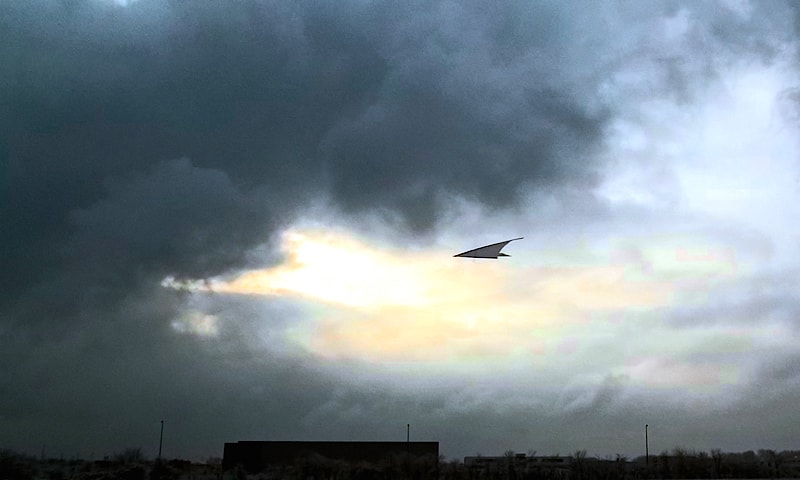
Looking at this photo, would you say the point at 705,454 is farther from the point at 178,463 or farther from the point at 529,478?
the point at 178,463

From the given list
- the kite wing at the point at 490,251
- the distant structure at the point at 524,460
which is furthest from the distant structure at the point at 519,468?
the kite wing at the point at 490,251

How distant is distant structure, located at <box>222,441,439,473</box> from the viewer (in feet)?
273

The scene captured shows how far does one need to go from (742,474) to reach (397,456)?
118 feet

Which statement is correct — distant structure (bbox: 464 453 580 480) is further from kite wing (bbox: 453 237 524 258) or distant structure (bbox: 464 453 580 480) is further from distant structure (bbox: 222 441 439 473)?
kite wing (bbox: 453 237 524 258)

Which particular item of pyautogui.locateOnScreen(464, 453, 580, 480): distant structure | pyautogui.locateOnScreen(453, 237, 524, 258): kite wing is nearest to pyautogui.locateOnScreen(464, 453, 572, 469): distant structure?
pyautogui.locateOnScreen(464, 453, 580, 480): distant structure

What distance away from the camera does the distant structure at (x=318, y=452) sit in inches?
3270

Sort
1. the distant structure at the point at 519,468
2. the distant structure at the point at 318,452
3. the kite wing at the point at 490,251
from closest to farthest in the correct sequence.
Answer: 1. the kite wing at the point at 490,251
2. the distant structure at the point at 519,468
3. the distant structure at the point at 318,452

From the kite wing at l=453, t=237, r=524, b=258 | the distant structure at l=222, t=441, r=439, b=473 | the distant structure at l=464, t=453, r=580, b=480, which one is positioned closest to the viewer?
the kite wing at l=453, t=237, r=524, b=258

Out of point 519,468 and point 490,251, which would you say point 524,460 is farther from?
point 490,251

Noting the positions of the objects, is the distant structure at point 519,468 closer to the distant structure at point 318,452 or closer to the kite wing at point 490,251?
the distant structure at point 318,452

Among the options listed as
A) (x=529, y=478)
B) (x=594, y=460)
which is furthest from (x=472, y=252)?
(x=594, y=460)

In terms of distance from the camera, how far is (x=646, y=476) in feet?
249

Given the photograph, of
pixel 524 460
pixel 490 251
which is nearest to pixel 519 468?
pixel 524 460

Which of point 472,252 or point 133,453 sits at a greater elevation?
point 472,252
